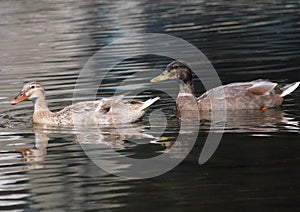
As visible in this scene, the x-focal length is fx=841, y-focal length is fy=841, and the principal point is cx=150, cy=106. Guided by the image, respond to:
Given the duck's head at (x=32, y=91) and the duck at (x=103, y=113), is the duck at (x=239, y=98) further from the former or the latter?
the duck's head at (x=32, y=91)

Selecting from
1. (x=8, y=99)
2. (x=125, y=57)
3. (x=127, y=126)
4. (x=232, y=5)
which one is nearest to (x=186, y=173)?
(x=127, y=126)

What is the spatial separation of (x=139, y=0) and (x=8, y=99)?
23.7 m

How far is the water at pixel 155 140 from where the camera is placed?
809 cm

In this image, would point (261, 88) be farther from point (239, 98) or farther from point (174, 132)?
point (174, 132)

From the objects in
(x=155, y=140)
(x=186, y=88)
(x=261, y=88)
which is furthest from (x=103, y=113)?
(x=261, y=88)

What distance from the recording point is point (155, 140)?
35.5 ft

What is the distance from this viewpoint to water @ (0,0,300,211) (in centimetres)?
809

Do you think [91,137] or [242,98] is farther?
[242,98]

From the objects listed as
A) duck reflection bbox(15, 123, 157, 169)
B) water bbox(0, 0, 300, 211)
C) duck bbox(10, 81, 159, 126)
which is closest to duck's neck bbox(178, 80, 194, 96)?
water bbox(0, 0, 300, 211)

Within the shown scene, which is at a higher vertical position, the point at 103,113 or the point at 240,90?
the point at 240,90

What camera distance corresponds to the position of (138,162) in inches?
378

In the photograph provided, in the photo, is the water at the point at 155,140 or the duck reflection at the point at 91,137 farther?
the duck reflection at the point at 91,137

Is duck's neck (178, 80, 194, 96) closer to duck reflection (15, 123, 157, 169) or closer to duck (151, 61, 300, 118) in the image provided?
duck (151, 61, 300, 118)

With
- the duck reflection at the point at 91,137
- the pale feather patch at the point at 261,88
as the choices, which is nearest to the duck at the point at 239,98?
the pale feather patch at the point at 261,88
